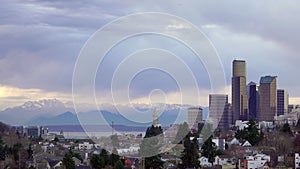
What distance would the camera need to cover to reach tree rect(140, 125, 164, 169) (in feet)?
80.6

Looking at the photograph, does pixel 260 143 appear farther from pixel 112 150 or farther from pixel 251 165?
pixel 112 150

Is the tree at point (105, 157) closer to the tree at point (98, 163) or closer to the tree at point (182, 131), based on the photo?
the tree at point (98, 163)

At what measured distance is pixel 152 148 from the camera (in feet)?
87.1

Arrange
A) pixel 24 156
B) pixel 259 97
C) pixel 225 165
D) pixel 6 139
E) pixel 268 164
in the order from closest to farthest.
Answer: pixel 268 164, pixel 225 165, pixel 24 156, pixel 6 139, pixel 259 97

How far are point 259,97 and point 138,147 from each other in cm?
5904

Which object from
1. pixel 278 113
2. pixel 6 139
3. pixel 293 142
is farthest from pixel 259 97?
pixel 293 142

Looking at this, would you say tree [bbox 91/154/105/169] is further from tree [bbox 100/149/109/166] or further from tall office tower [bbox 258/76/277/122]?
tall office tower [bbox 258/76/277/122]

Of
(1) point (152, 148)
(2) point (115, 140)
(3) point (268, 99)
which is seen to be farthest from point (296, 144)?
(3) point (268, 99)

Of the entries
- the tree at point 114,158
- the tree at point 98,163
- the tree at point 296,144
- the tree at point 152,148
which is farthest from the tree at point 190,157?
the tree at point 296,144

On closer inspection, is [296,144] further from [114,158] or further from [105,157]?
[105,157]

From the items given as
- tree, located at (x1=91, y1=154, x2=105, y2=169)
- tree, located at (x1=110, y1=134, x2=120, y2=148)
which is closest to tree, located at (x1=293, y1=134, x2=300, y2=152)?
tree, located at (x1=110, y1=134, x2=120, y2=148)

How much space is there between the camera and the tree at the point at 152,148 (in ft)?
80.6

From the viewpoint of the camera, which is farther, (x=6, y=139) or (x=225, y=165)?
(x=6, y=139)

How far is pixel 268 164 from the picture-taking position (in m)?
26.5
